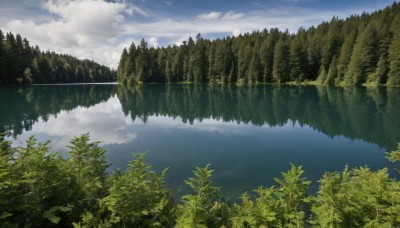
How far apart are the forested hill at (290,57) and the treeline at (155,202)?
81.3 metres

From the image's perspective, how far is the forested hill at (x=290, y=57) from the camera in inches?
Answer: 3327

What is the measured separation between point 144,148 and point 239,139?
8497 mm

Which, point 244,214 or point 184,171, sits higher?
point 244,214

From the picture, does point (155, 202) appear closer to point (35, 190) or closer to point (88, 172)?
point (88, 172)

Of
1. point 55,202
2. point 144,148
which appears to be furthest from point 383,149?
point 55,202

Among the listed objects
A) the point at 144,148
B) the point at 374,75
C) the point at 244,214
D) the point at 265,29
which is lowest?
the point at 144,148

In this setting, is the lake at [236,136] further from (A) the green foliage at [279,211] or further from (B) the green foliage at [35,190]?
(B) the green foliage at [35,190]

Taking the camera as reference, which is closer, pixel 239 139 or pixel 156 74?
pixel 239 139

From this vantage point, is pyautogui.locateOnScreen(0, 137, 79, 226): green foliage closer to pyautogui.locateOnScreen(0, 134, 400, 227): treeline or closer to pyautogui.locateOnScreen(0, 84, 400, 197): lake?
pyautogui.locateOnScreen(0, 134, 400, 227): treeline

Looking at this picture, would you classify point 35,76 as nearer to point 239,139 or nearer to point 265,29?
point 265,29

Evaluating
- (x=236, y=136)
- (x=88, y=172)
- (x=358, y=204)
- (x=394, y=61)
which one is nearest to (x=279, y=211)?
(x=358, y=204)

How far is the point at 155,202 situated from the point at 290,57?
110 m

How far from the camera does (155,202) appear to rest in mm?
8914

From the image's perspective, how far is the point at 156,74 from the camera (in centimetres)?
14188
